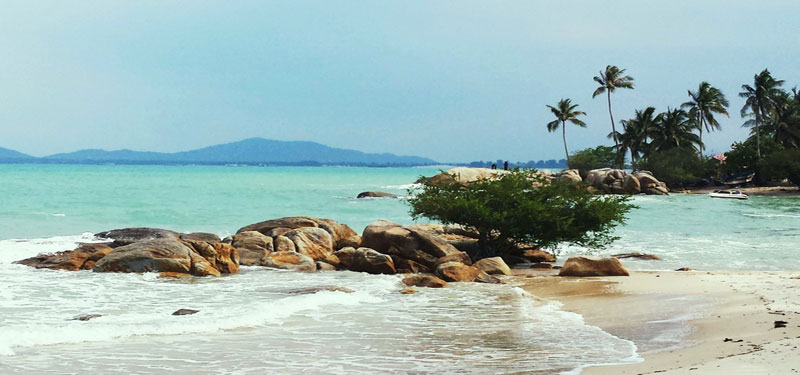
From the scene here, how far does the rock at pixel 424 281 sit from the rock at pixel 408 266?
2.36m

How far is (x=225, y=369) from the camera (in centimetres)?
862

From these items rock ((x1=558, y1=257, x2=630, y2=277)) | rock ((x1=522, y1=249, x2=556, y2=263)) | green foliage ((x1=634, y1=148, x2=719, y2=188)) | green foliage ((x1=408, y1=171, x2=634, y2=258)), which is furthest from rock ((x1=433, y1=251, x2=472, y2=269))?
green foliage ((x1=634, y1=148, x2=719, y2=188))

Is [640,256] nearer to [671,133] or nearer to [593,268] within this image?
[593,268]

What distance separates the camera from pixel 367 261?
19031mm

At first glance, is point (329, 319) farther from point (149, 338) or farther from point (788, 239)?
point (788, 239)

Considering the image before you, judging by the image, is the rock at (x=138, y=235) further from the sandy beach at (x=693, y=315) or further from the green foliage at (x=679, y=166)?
the green foliage at (x=679, y=166)

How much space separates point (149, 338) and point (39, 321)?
278cm

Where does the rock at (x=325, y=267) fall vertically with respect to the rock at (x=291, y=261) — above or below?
below

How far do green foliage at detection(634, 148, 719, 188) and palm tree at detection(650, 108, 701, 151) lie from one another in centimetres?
115

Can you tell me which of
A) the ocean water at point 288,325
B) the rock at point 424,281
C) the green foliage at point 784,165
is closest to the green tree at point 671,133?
the green foliage at point 784,165

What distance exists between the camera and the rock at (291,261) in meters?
19.3

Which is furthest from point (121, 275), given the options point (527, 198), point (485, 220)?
point (527, 198)

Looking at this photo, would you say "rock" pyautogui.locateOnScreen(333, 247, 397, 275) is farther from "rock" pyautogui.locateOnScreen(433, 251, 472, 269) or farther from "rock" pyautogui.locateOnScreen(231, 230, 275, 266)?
"rock" pyautogui.locateOnScreen(231, 230, 275, 266)

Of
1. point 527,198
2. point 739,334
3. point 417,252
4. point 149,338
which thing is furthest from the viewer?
point 527,198
